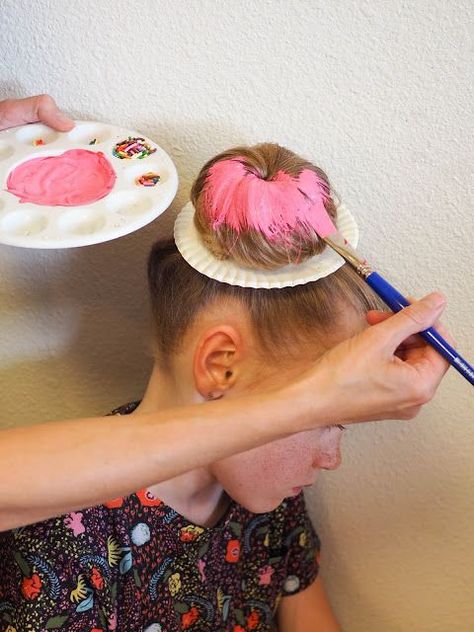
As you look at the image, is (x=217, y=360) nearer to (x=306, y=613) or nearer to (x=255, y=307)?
(x=255, y=307)

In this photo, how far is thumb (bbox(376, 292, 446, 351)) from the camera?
56 cm

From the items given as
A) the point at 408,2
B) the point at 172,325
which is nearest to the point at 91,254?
the point at 172,325

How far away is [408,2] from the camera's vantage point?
0.68 meters

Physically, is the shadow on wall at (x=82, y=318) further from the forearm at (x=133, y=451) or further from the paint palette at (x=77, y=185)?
the forearm at (x=133, y=451)

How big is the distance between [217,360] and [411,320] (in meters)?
0.21

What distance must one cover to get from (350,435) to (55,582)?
0.40 m

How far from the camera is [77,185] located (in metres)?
0.73

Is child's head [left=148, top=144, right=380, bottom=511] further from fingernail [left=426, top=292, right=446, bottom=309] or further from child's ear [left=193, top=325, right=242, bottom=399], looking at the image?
fingernail [left=426, top=292, right=446, bottom=309]

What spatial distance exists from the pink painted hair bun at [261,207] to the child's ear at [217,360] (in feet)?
0.25

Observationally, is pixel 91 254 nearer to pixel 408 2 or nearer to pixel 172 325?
pixel 172 325

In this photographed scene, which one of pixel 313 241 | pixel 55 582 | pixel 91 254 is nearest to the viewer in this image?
pixel 313 241

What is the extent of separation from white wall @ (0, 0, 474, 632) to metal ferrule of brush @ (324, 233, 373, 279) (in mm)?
141

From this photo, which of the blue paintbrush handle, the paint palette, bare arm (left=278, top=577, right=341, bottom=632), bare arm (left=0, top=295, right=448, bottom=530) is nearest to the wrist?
bare arm (left=0, top=295, right=448, bottom=530)

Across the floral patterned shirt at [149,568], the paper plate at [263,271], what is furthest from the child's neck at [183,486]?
the paper plate at [263,271]
